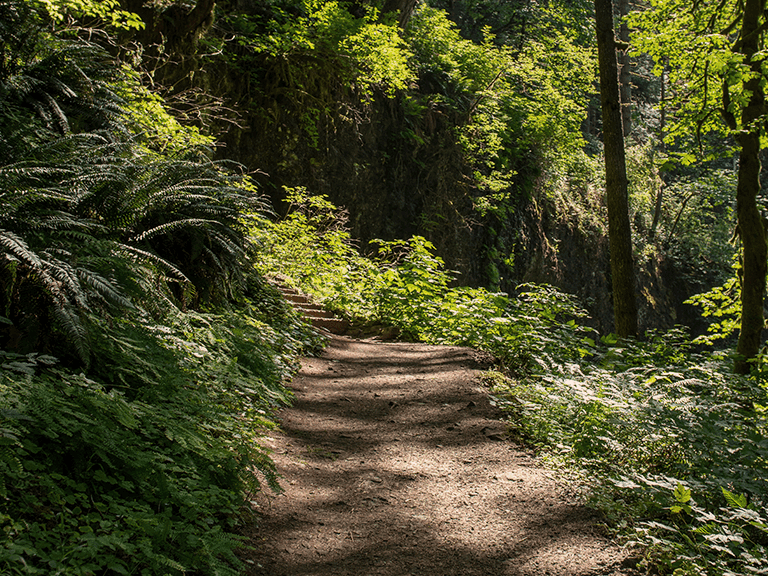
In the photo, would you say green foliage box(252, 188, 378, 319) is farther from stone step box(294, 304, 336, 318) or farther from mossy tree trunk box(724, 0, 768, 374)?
mossy tree trunk box(724, 0, 768, 374)

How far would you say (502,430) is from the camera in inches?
179

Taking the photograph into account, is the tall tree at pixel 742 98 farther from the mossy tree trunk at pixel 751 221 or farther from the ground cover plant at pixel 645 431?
the ground cover plant at pixel 645 431

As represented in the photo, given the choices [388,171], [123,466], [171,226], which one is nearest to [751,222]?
[171,226]

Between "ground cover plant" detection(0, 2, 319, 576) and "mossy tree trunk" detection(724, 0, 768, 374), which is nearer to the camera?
"ground cover plant" detection(0, 2, 319, 576)

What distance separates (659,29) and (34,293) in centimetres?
1004

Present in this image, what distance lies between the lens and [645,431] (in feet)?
12.7

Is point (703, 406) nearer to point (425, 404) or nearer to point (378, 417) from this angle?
point (425, 404)

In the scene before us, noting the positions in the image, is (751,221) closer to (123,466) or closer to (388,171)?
(123,466)

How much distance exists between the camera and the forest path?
2.70 metres

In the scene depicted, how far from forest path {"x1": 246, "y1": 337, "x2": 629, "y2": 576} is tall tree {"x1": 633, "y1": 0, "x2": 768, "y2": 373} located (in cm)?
428

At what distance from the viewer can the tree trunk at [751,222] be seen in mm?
7407

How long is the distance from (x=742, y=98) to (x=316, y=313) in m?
6.49

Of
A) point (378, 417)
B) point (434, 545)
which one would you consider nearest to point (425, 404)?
point (378, 417)

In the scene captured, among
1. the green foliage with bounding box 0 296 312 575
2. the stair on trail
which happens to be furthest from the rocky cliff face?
the green foliage with bounding box 0 296 312 575
